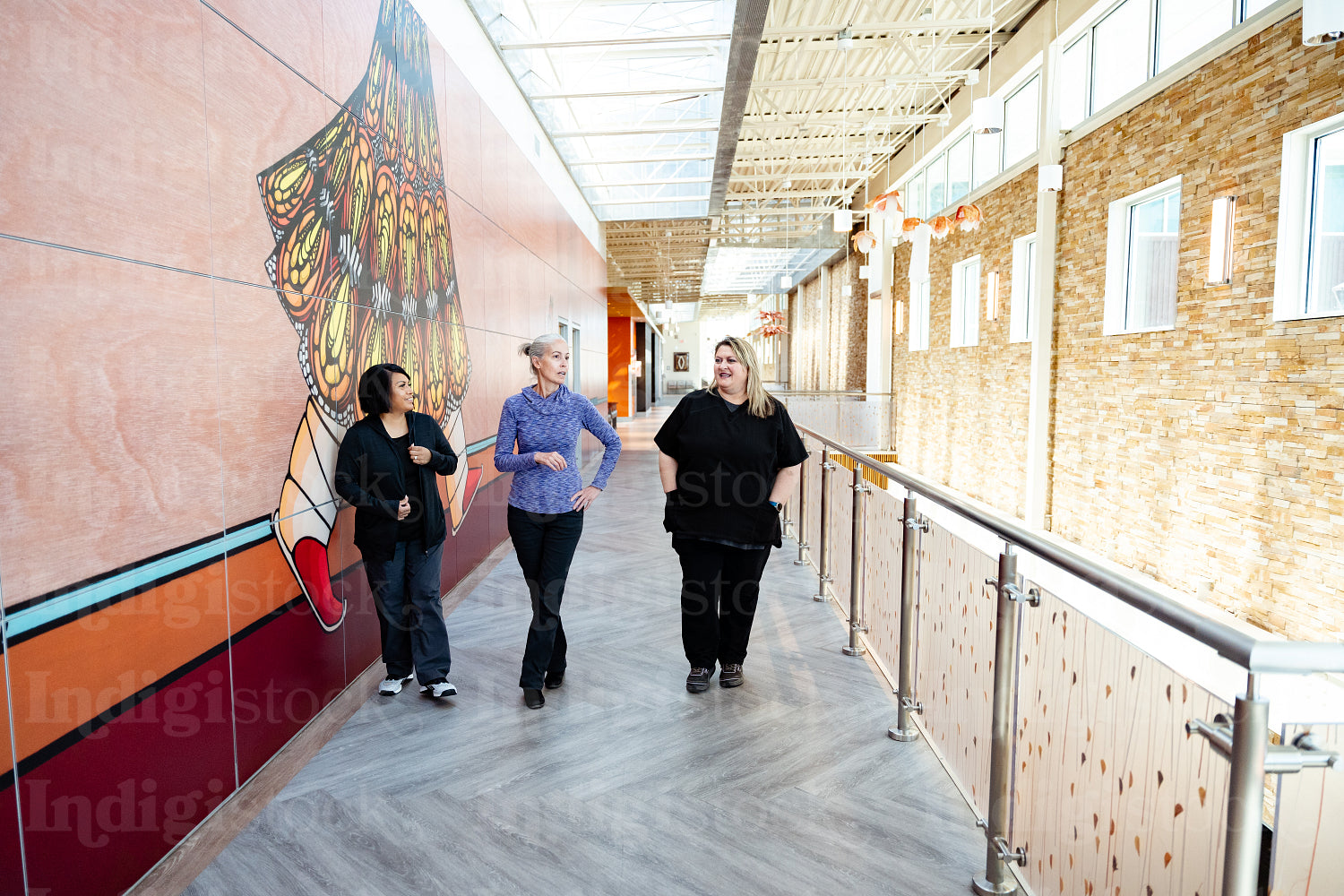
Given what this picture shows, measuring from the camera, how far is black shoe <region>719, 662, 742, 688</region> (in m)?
3.40

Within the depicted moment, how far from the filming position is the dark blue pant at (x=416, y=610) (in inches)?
127

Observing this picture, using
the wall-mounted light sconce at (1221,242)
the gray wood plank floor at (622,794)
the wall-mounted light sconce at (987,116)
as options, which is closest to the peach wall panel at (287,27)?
the gray wood plank floor at (622,794)

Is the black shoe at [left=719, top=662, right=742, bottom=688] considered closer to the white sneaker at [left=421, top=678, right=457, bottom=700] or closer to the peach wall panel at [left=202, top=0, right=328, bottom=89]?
the white sneaker at [left=421, top=678, right=457, bottom=700]

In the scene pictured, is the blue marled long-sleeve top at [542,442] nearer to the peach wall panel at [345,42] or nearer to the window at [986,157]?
the peach wall panel at [345,42]

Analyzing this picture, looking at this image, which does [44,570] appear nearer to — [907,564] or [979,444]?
[907,564]

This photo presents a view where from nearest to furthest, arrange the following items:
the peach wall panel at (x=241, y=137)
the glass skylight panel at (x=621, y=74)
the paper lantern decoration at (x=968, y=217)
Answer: the peach wall panel at (x=241, y=137) < the glass skylight panel at (x=621, y=74) < the paper lantern decoration at (x=968, y=217)

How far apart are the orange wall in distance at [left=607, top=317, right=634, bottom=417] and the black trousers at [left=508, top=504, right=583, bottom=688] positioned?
865 inches

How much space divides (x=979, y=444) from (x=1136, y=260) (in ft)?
14.4

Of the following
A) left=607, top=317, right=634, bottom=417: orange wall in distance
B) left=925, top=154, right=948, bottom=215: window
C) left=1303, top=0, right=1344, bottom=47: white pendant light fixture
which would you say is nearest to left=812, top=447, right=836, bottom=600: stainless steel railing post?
left=1303, top=0, right=1344, bottom=47: white pendant light fixture

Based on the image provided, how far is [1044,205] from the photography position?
30.9 feet

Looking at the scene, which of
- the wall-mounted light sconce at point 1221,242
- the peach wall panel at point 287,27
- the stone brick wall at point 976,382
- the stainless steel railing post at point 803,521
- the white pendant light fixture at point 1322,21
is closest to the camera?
the peach wall panel at point 287,27

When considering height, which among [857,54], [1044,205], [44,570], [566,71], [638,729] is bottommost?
[638,729]

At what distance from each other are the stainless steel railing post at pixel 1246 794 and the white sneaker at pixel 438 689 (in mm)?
2786

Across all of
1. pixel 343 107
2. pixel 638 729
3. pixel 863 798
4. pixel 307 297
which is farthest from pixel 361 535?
pixel 863 798
